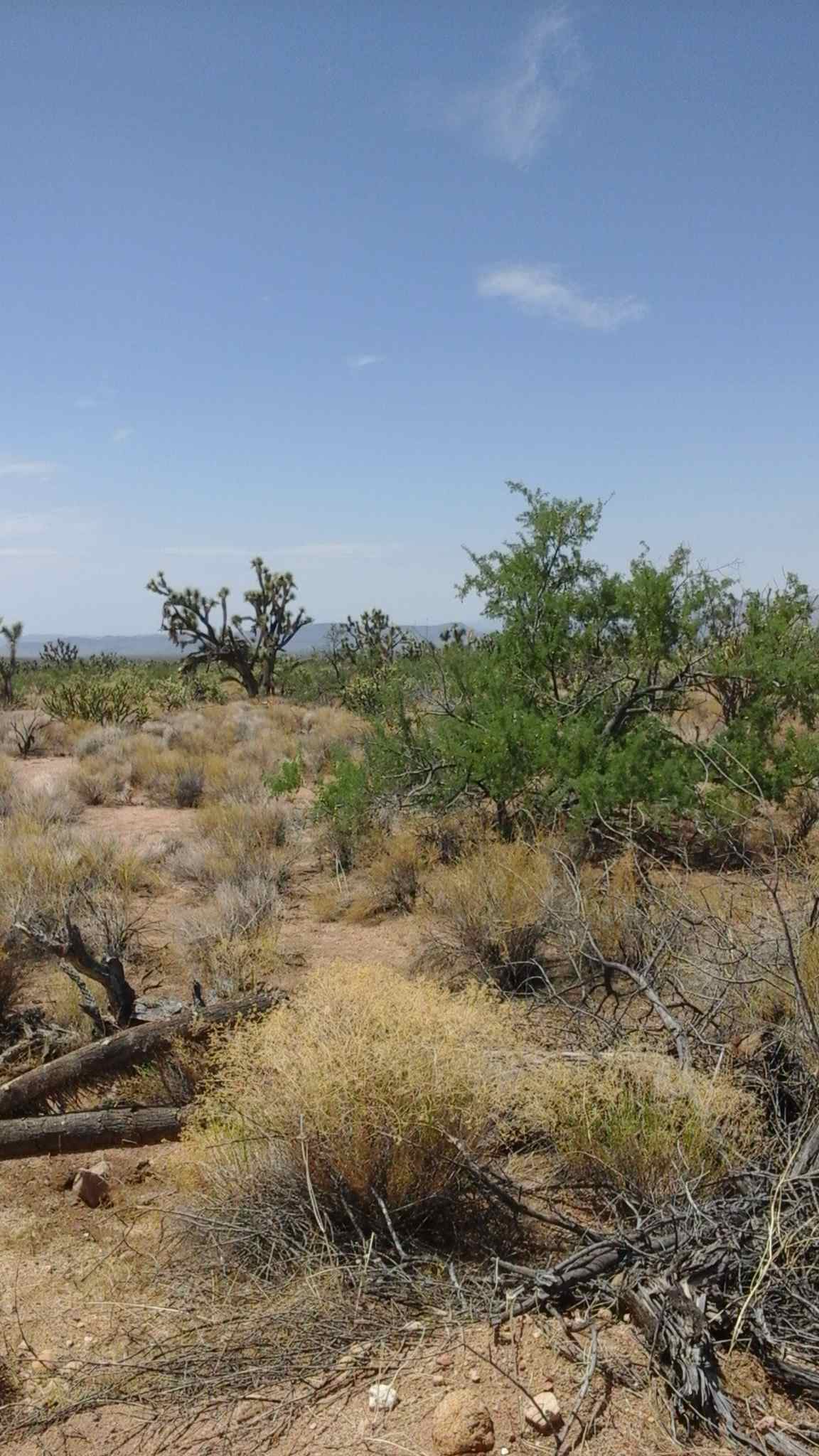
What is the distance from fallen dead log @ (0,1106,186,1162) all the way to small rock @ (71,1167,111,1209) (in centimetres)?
38

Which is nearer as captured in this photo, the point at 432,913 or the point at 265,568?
the point at 432,913

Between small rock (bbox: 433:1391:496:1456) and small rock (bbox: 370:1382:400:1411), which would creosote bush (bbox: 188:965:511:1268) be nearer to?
small rock (bbox: 370:1382:400:1411)

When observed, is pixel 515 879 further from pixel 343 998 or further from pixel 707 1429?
pixel 707 1429

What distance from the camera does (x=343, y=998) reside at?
4.19 m

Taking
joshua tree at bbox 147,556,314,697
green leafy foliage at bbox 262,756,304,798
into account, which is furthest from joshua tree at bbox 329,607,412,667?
green leafy foliage at bbox 262,756,304,798

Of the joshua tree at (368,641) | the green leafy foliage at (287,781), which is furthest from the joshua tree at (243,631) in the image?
the green leafy foliage at (287,781)

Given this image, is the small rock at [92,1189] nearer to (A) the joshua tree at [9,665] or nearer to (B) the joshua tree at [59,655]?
(A) the joshua tree at [9,665]

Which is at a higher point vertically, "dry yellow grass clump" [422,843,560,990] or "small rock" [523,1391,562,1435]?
"dry yellow grass clump" [422,843,560,990]

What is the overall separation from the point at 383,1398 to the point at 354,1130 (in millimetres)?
1048

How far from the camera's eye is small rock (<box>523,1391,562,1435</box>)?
8.43 feet

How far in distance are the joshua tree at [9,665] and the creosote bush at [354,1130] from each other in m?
24.7

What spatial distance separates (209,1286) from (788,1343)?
213cm

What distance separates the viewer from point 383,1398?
274 centimetres

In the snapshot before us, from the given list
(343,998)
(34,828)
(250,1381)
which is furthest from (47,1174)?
(34,828)
